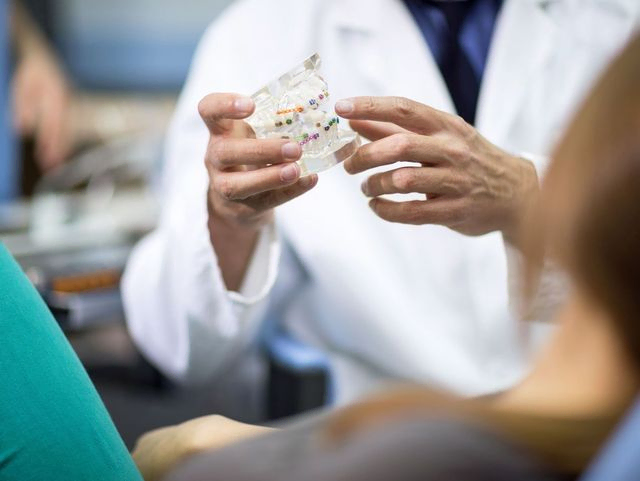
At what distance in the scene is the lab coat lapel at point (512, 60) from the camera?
1353 millimetres

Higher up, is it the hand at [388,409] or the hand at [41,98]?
the hand at [388,409]

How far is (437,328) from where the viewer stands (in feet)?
4.49

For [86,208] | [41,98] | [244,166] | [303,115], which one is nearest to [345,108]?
[303,115]

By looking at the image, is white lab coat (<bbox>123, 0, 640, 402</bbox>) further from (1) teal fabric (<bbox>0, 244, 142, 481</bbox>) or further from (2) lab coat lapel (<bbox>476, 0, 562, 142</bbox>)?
(1) teal fabric (<bbox>0, 244, 142, 481</bbox>)

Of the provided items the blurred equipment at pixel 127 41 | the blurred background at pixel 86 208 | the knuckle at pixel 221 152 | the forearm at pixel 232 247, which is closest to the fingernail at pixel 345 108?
the knuckle at pixel 221 152

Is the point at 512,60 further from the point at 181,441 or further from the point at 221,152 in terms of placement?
the point at 181,441

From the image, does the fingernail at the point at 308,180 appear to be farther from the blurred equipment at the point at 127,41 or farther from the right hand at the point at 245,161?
the blurred equipment at the point at 127,41

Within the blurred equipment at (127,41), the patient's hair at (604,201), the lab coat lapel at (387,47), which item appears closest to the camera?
the patient's hair at (604,201)

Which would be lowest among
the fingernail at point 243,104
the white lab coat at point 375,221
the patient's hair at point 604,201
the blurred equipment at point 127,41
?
the blurred equipment at point 127,41

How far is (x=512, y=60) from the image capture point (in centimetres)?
138

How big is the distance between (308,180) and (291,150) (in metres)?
0.06

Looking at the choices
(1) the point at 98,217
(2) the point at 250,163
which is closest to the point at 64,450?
(2) the point at 250,163

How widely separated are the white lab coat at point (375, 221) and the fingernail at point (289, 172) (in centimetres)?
36

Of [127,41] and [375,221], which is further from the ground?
[375,221]
